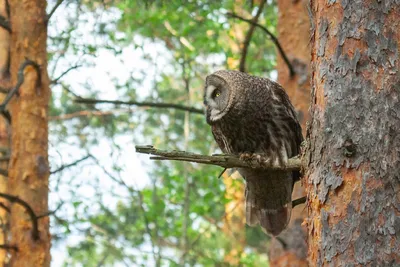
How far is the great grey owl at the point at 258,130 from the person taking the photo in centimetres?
402

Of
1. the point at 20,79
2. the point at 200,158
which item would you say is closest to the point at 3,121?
the point at 20,79

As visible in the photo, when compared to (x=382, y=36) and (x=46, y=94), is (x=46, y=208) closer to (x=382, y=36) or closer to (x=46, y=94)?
(x=46, y=94)

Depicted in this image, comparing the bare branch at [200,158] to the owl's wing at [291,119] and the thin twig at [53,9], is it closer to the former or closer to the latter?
the owl's wing at [291,119]

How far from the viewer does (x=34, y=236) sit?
4668 mm

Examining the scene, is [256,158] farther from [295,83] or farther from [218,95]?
[295,83]

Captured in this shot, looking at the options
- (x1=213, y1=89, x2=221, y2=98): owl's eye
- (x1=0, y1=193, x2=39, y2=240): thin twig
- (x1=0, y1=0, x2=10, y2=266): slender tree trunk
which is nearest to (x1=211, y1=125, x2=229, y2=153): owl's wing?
(x1=213, y1=89, x2=221, y2=98): owl's eye

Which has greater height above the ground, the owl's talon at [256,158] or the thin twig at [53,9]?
the thin twig at [53,9]

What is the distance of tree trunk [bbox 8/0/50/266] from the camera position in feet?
15.4

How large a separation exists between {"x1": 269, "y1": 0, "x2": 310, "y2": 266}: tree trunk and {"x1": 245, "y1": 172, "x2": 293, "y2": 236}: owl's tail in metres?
1.10

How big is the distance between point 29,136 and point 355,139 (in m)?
2.82

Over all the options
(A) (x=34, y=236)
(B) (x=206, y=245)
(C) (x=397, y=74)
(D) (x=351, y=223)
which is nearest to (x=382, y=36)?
(C) (x=397, y=74)

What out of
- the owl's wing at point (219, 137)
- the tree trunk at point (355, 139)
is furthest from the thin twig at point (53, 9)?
the tree trunk at point (355, 139)

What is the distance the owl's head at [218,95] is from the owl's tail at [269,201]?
1.52 ft

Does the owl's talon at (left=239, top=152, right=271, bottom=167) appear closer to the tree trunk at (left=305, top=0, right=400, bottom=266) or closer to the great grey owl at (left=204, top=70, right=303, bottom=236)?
the great grey owl at (left=204, top=70, right=303, bottom=236)
